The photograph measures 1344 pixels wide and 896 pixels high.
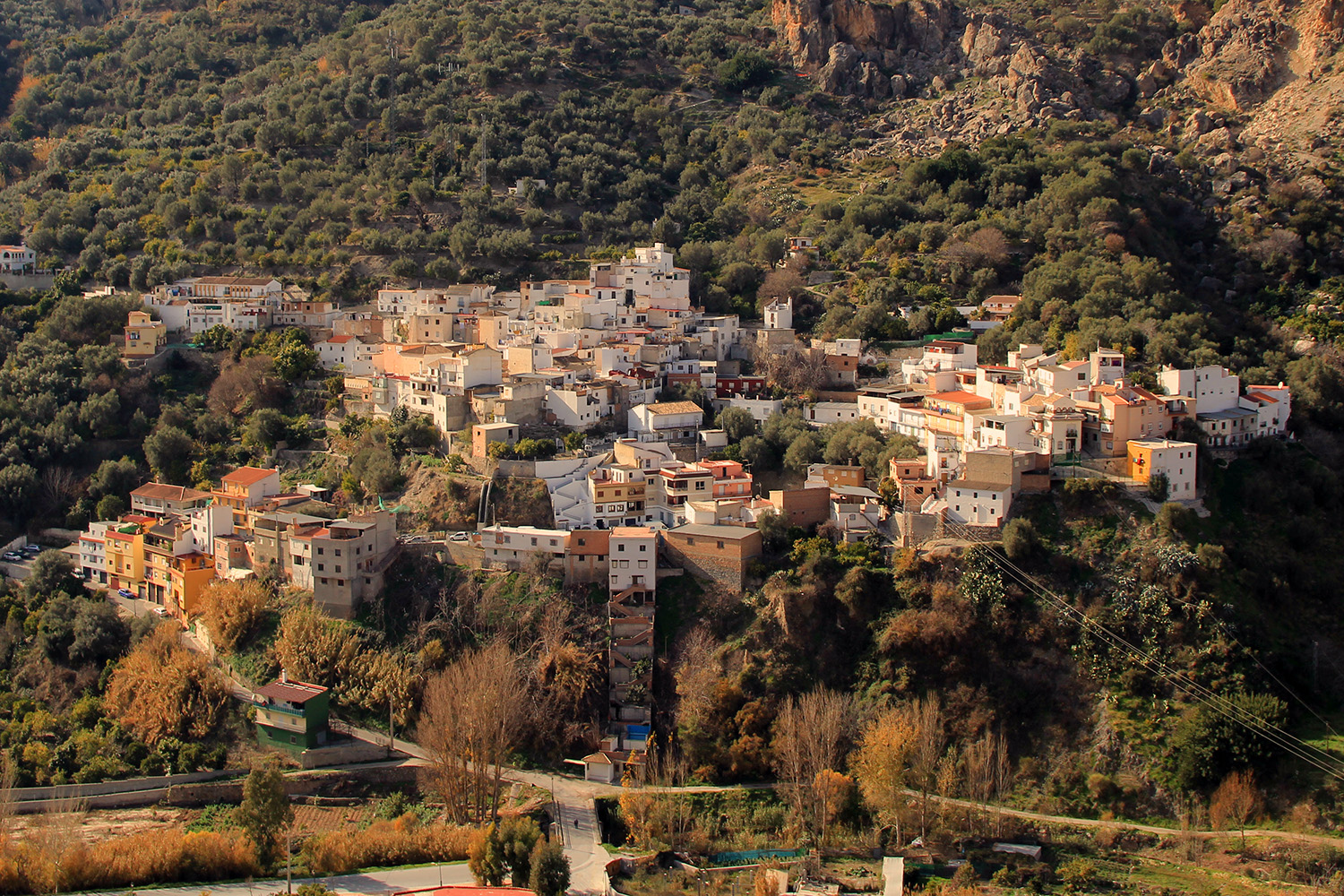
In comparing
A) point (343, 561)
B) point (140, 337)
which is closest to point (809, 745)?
point (343, 561)

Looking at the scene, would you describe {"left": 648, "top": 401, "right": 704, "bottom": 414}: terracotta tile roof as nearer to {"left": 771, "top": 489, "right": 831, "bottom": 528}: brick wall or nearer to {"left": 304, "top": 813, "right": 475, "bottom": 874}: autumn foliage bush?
{"left": 771, "top": 489, "right": 831, "bottom": 528}: brick wall

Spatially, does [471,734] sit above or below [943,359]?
below

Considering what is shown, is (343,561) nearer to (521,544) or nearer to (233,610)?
(233,610)

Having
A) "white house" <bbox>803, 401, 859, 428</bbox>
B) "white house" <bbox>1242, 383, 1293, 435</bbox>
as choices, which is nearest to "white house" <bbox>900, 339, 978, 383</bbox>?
"white house" <bbox>803, 401, 859, 428</bbox>

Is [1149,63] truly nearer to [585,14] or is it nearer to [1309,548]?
[585,14]

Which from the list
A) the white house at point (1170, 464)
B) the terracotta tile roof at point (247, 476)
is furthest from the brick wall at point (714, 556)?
the terracotta tile roof at point (247, 476)

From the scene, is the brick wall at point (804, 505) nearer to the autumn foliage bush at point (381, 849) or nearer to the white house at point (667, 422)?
the white house at point (667, 422)
